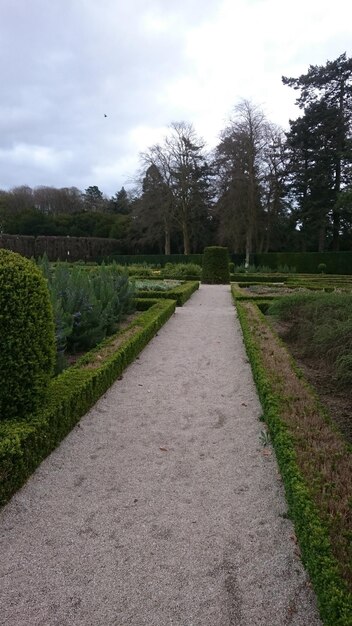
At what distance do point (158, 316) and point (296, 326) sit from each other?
84.4 inches

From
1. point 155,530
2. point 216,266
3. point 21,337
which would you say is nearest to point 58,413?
point 21,337

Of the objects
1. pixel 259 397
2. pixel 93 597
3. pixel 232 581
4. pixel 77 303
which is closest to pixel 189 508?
pixel 232 581

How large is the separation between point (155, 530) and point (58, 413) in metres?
1.16

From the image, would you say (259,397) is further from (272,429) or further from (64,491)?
(64,491)

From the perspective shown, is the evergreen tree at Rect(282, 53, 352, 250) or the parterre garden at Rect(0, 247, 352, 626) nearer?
the parterre garden at Rect(0, 247, 352, 626)

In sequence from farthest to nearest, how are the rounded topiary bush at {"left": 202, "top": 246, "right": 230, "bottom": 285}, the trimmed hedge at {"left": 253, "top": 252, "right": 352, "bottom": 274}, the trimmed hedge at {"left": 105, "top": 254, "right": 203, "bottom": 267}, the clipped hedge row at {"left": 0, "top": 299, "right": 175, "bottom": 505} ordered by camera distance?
the trimmed hedge at {"left": 105, "top": 254, "right": 203, "bottom": 267} < the trimmed hedge at {"left": 253, "top": 252, "right": 352, "bottom": 274} < the rounded topiary bush at {"left": 202, "top": 246, "right": 230, "bottom": 285} < the clipped hedge row at {"left": 0, "top": 299, "right": 175, "bottom": 505}

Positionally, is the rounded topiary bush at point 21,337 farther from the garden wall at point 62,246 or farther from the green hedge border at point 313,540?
the garden wall at point 62,246

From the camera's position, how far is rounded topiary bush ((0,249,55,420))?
272 centimetres

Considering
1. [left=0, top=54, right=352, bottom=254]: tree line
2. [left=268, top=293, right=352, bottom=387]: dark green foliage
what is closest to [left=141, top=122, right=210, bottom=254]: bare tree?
[left=0, top=54, right=352, bottom=254]: tree line

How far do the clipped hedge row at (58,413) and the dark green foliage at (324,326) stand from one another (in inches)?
86.2

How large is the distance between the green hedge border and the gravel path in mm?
134

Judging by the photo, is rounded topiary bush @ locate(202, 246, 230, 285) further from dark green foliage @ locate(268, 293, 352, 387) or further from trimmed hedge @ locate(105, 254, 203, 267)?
dark green foliage @ locate(268, 293, 352, 387)

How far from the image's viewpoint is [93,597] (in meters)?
1.73

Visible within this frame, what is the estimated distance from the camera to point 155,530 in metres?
2.15
